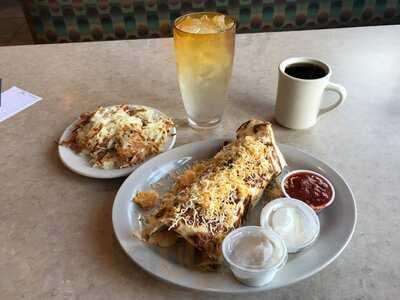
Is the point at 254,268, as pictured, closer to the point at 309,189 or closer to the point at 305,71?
the point at 309,189

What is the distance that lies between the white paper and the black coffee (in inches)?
28.8

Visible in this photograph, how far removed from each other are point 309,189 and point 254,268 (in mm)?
243

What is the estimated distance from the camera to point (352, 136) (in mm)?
989

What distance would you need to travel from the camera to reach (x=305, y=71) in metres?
0.99

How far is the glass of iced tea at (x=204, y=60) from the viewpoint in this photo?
0.92m

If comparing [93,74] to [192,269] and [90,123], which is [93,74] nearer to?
[90,123]

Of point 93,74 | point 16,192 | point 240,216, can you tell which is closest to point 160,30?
point 93,74

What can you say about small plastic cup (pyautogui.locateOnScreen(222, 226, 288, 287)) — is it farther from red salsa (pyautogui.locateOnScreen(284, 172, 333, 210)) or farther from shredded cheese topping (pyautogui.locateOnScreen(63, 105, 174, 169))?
shredded cheese topping (pyautogui.locateOnScreen(63, 105, 174, 169))

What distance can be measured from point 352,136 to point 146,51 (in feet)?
2.51

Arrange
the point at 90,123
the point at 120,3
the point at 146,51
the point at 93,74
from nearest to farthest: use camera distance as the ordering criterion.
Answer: the point at 90,123
the point at 93,74
the point at 146,51
the point at 120,3

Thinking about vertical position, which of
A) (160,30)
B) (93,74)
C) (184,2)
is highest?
(93,74)

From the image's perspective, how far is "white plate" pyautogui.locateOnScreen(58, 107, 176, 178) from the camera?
86 cm

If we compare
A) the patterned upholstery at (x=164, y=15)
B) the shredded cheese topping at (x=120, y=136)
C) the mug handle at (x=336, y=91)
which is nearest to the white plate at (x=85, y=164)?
the shredded cheese topping at (x=120, y=136)

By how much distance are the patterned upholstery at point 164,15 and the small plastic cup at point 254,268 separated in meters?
1.90
